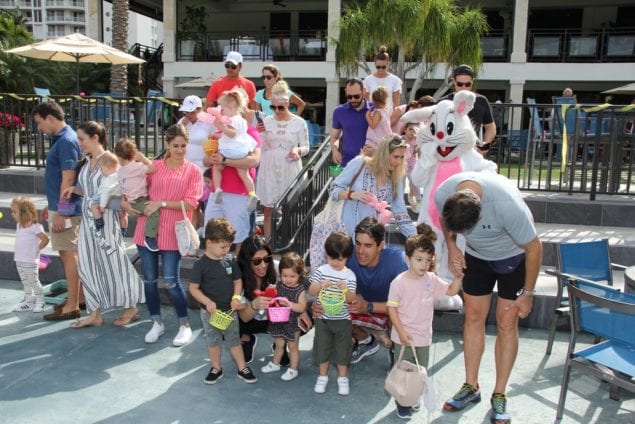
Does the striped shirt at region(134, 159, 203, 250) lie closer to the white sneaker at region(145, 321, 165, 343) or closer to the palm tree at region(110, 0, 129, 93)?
the white sneaker at region(145, 321, 165, 343)

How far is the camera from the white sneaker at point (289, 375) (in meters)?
4.16

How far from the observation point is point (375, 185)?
4465 mm

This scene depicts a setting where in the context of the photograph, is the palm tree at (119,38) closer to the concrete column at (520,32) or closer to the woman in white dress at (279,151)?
the concrete column at (520,32)

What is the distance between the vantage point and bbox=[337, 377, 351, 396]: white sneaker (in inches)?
154

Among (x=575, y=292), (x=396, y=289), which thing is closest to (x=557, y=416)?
(x=575, y=292)

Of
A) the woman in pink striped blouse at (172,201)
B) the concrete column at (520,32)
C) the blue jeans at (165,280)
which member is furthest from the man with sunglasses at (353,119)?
the concrete column at (520,32)

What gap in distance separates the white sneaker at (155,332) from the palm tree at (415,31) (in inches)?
367

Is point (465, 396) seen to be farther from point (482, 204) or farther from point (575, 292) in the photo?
point (482, 204)

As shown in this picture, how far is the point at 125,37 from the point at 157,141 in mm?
11851

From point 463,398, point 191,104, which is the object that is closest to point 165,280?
point 191,104

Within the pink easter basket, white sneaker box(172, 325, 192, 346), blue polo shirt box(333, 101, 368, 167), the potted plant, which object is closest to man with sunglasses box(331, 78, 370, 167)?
blue polo shirt box(333, 101, 368, 167)

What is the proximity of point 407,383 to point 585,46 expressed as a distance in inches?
770

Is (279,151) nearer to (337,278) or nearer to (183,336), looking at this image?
(183,336)

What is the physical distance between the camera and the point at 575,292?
3.42 m
